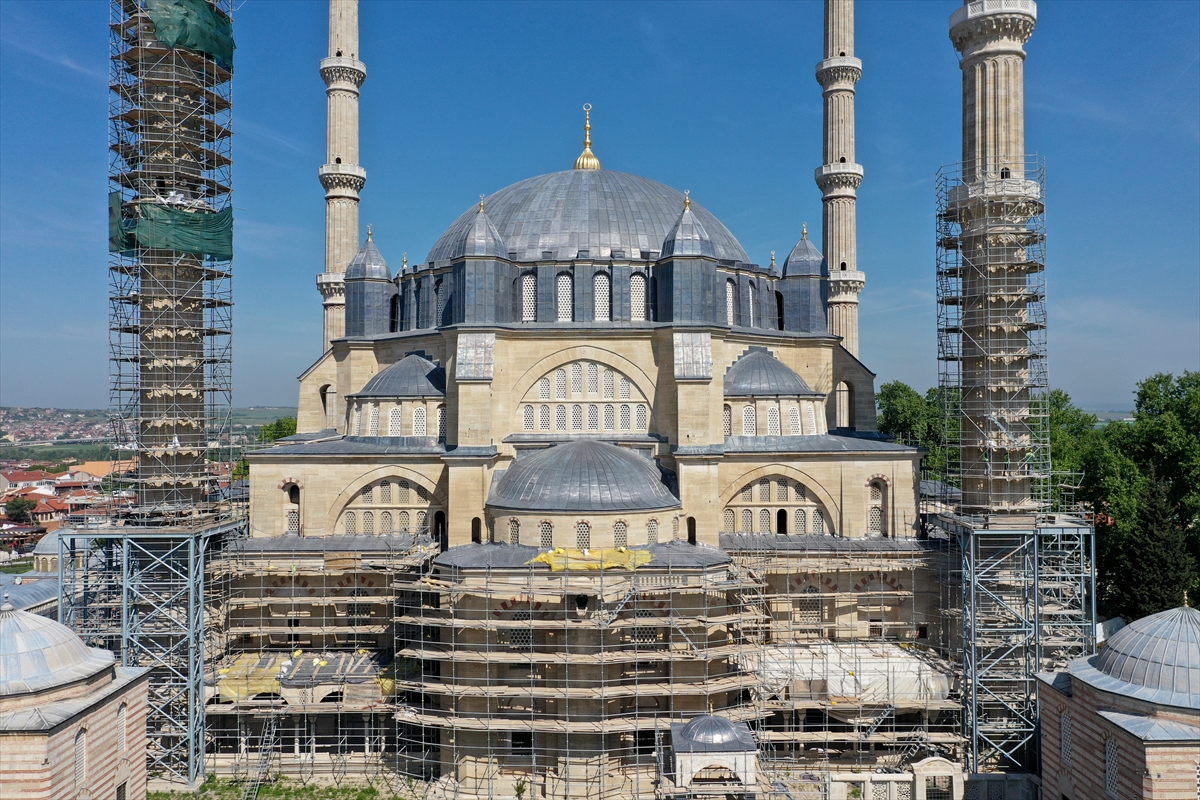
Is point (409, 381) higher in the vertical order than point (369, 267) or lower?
lower

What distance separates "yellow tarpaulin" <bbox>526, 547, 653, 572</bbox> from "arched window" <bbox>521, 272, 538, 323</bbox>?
9.67 meters

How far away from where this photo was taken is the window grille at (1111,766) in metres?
15.5

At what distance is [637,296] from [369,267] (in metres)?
10.9

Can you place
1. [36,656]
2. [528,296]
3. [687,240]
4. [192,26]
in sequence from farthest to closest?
1. [528,296]
2. [687,240]
3. [192,26]
4. [36,656]


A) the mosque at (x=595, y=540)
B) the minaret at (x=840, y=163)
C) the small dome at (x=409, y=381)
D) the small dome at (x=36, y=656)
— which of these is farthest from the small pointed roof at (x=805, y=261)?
the small dome at (x=36, y=656)

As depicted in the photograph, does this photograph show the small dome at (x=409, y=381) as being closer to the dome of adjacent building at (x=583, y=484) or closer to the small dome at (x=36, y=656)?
the dome of adjacent building at (x=583, y=484)

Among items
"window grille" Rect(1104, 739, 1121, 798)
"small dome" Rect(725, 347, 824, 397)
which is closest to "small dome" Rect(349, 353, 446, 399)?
"small dome" Rect(725, 347, 824, 397)

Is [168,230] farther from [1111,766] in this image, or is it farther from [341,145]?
[1111,766]

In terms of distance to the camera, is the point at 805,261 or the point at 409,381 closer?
the point at 409,381

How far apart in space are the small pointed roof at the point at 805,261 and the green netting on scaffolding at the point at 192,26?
20.1m

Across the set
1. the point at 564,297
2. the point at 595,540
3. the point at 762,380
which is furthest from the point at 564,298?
the point at 595,540

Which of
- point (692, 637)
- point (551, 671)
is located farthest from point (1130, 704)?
point (551, 671)

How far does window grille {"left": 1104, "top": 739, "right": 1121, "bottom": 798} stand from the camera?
1554cm

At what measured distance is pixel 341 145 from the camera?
37.2 meters
